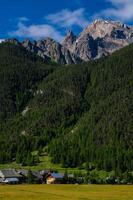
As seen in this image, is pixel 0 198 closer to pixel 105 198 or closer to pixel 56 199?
pixel 56 199

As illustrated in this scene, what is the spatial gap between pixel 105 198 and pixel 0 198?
68.3 feet

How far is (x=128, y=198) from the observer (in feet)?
329

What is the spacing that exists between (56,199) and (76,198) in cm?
573

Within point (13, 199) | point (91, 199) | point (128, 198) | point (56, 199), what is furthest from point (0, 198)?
point (128, 198)

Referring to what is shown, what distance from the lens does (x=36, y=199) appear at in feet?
318

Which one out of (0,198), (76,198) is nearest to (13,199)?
(0,198)

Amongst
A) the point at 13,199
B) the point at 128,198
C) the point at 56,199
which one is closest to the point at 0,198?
the point at 13,199

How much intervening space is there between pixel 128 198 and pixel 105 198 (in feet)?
15.4

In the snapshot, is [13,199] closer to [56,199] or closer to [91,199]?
[56,199]

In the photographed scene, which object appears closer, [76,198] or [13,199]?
[13,199]

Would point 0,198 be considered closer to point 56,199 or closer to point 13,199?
point 13,199

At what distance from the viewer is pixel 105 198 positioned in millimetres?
102062

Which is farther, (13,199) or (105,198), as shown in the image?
(105,198)

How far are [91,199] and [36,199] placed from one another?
10.6 meters
